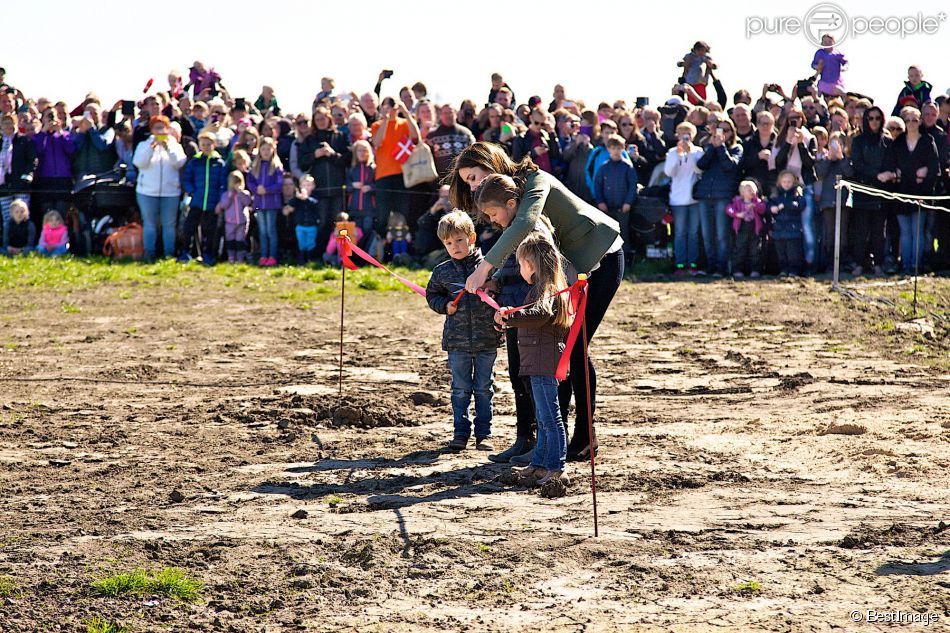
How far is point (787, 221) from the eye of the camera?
1811 cm

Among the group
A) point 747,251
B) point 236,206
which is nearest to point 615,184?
point 747,251

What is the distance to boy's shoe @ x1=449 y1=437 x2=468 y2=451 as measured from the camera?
8.86m

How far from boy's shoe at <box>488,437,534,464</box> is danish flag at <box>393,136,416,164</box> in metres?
10.7

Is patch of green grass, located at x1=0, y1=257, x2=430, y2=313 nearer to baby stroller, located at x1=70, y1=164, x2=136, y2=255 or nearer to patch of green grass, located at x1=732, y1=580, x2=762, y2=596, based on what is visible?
baby stroller, located at x1=70, y1=164, x2=136, y2=255

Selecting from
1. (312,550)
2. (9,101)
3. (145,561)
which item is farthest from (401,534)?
(9,101)

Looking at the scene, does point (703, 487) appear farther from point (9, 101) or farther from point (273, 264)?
point (9, 101)

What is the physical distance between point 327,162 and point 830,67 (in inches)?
319

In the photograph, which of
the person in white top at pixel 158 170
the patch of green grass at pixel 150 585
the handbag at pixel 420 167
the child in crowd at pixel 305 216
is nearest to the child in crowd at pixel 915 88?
the handbag at pixel 420 167

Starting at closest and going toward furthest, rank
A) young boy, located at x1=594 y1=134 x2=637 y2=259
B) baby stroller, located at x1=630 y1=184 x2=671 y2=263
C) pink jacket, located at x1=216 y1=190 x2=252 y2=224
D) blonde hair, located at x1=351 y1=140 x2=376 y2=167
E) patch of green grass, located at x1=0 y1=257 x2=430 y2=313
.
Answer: patch of green grass, located at x1=0 y1=257 x2=430 y2=313 → young boy, located at x1=594 y1=134 x2=637 y2=259 → baby stroller, located at x1=630 y1=184 x2=671 y2=263 → blonde hair, located at x1=351 y1=140 x2=376 y2=167 → pink jacket, located at x1=216 y1=190 x2=252 y2=224

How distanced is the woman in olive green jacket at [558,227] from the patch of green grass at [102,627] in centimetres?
312

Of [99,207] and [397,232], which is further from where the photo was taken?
[99,207]

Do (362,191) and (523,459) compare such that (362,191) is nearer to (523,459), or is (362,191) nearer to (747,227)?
(747,227)

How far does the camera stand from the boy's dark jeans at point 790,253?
59.9 feet

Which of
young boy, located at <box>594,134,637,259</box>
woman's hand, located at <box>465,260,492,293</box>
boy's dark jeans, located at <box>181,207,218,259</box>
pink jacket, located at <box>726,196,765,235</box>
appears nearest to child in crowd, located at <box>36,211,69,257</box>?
boy's dark jeans, located at <box>181,207,218,259</box>
